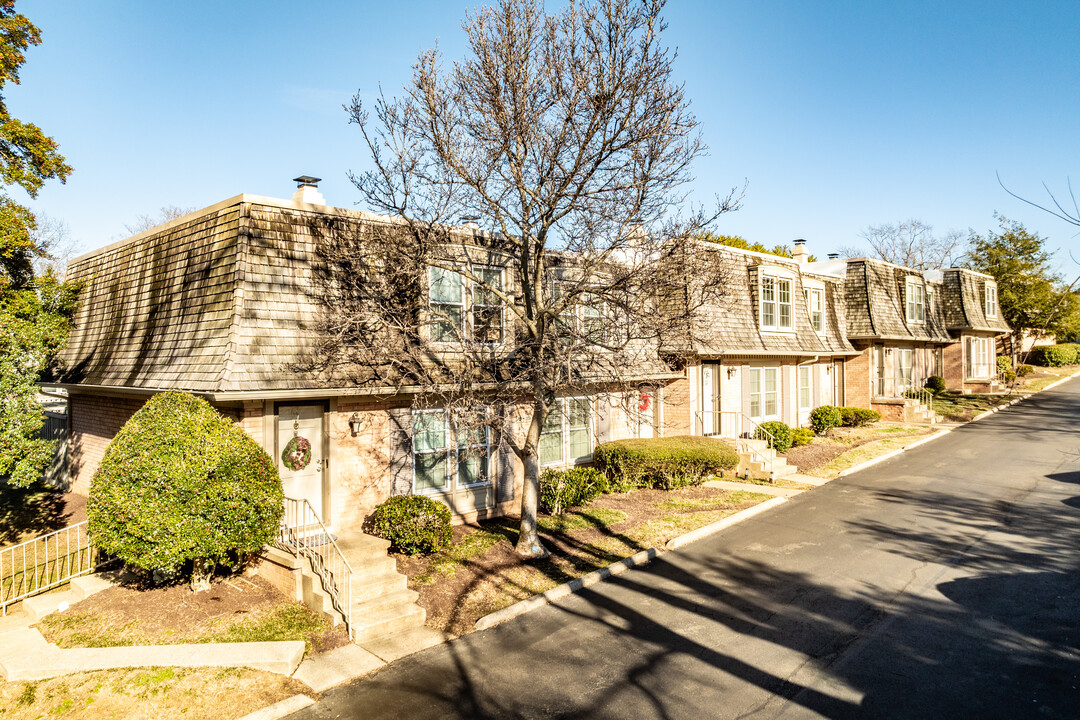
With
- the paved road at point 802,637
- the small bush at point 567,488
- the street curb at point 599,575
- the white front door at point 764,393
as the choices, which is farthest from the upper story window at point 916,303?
the small bush at point 567,488

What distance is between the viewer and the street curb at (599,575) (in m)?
9.34

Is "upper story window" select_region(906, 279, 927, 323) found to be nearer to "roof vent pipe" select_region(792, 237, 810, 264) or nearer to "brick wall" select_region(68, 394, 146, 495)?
"roof vent pipe" select_region(792, 237, 810, 264)

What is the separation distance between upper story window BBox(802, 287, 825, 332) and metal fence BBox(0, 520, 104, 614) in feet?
80.2

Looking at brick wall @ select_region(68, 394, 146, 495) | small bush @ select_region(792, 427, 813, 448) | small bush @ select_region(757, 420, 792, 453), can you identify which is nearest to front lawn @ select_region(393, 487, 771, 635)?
small bush @ select_region(757, 420, 792, 453)

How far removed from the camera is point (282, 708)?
698cm

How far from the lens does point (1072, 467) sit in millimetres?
19000

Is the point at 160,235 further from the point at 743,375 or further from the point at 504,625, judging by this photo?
the point at 743,375

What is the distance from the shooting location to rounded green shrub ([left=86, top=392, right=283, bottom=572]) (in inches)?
336

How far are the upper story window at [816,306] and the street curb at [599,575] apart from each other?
13.2 meters

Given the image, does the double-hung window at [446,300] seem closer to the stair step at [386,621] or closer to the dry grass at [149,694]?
A: the stair step at [386,621]

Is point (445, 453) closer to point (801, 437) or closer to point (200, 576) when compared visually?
point (200, 576)

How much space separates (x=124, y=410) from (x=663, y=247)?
1178 cm

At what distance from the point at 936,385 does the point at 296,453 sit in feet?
115

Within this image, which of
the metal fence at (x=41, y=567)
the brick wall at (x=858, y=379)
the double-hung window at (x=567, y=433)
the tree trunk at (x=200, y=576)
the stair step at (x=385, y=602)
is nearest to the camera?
the stair step at (x=385, y=602)
